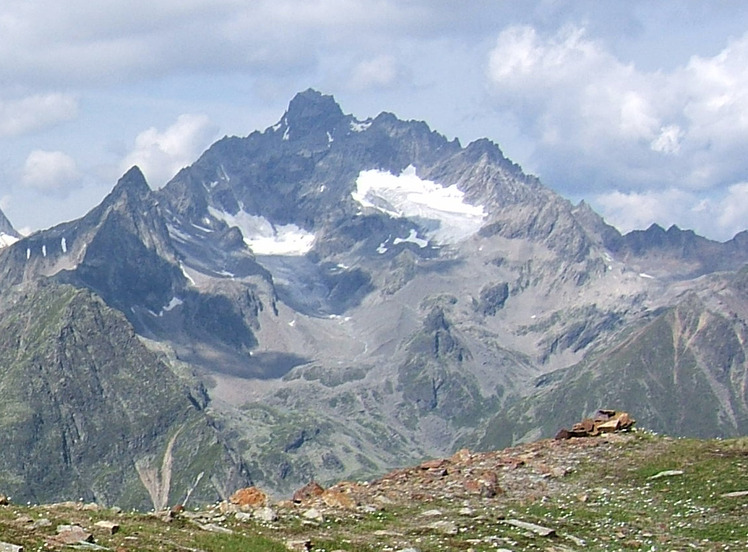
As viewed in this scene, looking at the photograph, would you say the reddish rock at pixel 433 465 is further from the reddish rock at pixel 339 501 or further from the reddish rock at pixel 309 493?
the reddish rock at pixel 339 501

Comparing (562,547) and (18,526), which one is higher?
(18,526)

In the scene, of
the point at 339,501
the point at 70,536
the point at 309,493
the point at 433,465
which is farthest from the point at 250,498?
the point at 70,536

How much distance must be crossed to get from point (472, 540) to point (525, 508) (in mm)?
8772

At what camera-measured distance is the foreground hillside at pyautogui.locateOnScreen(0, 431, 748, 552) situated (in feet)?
150

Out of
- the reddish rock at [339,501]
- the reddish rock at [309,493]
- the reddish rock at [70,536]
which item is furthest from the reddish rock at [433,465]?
the reddish rock at [70,536]

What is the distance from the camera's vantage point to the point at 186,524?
1909 inches

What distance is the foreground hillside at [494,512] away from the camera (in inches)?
1805

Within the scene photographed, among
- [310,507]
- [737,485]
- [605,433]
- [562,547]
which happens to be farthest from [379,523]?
[605,433]

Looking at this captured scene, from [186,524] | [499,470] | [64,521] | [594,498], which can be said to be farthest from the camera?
[499,470]

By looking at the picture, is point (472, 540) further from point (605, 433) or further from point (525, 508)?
point (605, 433)

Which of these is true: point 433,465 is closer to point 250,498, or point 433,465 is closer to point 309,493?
point 309,493

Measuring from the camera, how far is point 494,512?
5538 cm

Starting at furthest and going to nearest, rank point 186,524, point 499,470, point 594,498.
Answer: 1. point 499,470
2. point 594,498
3. point 186,524

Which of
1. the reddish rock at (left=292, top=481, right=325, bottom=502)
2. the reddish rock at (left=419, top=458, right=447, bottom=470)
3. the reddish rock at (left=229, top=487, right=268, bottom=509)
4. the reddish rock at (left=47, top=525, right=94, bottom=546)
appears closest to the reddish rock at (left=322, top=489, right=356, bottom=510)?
the reddish rock at (left=292, top=481, right=325, bottom=502)
